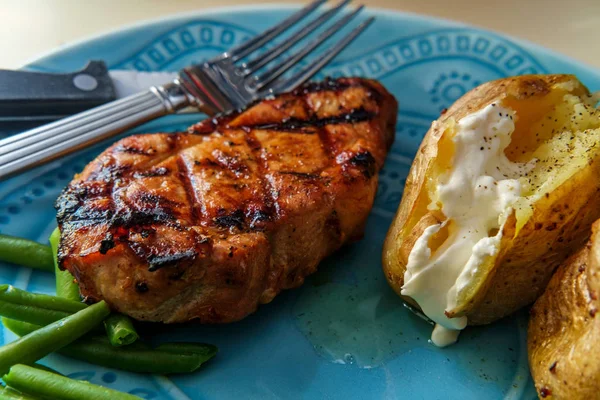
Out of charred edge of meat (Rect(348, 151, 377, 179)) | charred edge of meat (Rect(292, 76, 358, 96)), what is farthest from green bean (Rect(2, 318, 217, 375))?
charred edge of meat (Rect(292, 76, 358, 96))

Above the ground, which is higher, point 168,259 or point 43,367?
point 168,259

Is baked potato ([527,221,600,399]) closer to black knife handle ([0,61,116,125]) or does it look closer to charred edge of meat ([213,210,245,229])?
charred edge of meat ([213,210,245,229])

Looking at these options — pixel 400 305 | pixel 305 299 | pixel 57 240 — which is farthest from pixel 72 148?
pixel 400 305

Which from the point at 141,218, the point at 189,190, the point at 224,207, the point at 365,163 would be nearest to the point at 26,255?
the point at 141,218

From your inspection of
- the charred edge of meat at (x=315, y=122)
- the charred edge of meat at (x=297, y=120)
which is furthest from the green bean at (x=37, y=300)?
the charred edge of meat at (x=315, y=122)

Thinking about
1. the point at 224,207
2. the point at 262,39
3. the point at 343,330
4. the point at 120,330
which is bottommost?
the point at 343,330

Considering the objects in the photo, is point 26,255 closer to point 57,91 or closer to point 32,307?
point 32,307

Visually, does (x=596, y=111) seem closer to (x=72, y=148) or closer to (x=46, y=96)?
(x=72, y=148)
